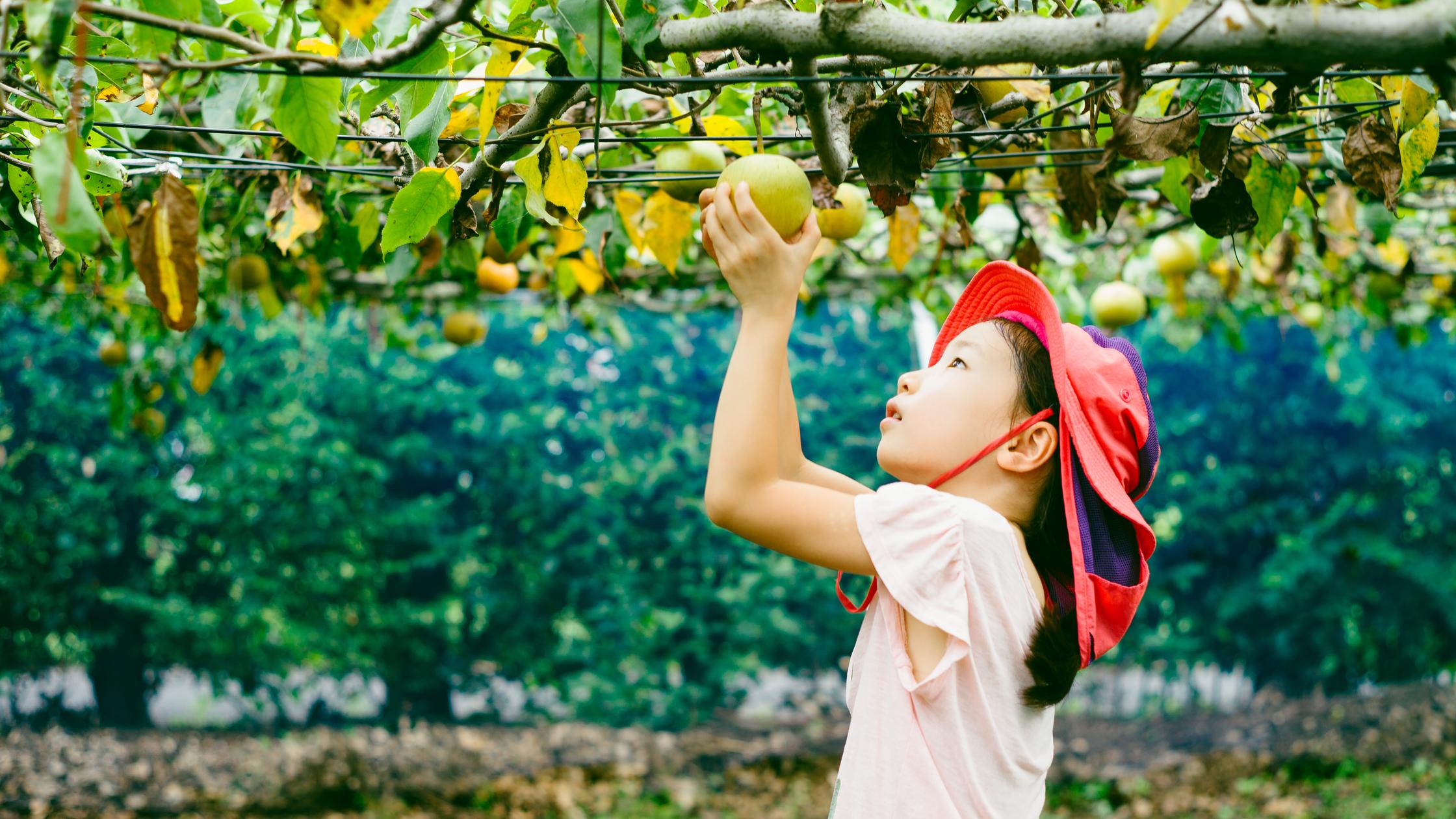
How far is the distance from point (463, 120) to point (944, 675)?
0.91 meters

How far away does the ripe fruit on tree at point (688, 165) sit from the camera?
1.39 metres

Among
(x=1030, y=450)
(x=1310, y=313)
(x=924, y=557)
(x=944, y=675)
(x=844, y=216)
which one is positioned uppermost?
(x=1310, y=313)

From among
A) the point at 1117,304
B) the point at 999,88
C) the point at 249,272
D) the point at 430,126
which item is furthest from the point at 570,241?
the point at 1117,304

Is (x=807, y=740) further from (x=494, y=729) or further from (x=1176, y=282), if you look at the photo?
(x=1176, y=282)

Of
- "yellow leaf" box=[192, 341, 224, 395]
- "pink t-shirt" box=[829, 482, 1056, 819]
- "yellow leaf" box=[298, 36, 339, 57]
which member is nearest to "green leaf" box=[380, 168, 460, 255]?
"yellow leaf" box=[298, 36, 339, 57]

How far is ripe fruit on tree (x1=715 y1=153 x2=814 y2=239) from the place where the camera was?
3.41ft

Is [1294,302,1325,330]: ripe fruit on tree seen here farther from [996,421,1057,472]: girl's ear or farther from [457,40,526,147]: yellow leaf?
[457,40,526,147]: yellow leaf

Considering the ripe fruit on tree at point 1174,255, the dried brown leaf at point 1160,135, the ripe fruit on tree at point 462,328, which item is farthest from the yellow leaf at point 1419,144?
the ripe fruit on tree at point 462,328

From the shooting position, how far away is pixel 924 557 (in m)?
1.00

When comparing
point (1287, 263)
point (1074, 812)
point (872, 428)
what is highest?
point (1287, 263)

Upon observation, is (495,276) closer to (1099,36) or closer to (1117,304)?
(1117,304)

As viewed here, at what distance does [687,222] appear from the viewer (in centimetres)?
157

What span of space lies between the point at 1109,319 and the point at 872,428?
1897 mm

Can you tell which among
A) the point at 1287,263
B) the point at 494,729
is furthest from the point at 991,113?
the point at 494,729
